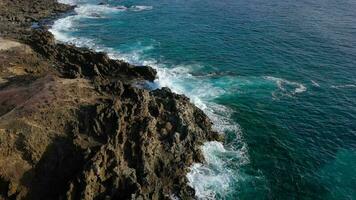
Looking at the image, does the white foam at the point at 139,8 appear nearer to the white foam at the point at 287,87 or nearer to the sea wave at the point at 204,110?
the sea wave at the point at 204,110

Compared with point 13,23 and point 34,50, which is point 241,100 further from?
point 13,23

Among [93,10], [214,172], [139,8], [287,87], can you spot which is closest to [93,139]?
[214,172]

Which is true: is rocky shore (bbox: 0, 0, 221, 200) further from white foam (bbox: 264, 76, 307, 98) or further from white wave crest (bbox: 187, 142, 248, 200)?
white foam (bbox: 264, 76, 307, 98)

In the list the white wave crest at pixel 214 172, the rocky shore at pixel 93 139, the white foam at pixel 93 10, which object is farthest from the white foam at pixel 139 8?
the white wave crest at pixel 214 172

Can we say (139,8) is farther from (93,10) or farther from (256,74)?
(256,74)

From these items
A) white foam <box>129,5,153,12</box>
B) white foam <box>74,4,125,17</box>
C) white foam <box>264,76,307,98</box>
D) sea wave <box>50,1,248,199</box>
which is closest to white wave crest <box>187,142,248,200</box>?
sea wave <box>50,1,248,199</box>

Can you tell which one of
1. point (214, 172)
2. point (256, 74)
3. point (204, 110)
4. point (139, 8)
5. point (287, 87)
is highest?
point (139, 8)
